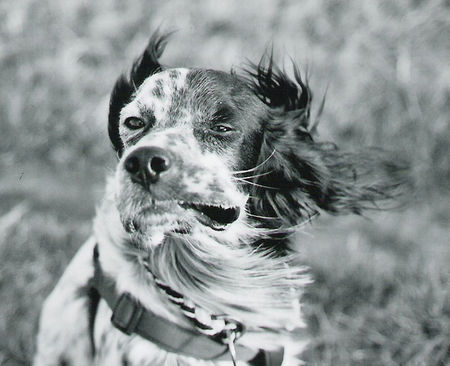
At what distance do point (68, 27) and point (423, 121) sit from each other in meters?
2.28

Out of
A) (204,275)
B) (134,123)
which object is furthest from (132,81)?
(204,275)

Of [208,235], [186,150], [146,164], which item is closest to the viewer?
[146,164]

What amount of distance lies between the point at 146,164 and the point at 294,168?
0.62m

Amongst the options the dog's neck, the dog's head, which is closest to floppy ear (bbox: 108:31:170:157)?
the dog's head

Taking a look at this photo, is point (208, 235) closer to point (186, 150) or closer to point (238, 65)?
point (186, 150)

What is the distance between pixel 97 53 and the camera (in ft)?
13.1

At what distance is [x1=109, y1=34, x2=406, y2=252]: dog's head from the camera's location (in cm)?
158

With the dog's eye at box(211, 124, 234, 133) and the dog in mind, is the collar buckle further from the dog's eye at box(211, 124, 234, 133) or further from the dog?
the dog's eye at box(211, 124, 234, 133)

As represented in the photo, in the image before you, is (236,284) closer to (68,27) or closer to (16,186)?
(16,186)

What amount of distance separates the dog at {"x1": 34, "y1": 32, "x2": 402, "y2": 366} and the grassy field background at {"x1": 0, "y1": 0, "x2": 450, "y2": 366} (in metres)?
1.18

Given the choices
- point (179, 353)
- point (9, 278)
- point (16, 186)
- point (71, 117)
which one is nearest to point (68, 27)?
point (71, 117)

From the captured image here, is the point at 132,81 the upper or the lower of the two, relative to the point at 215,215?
upper

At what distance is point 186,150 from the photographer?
1.68 m

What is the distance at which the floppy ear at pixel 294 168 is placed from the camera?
192 cm
